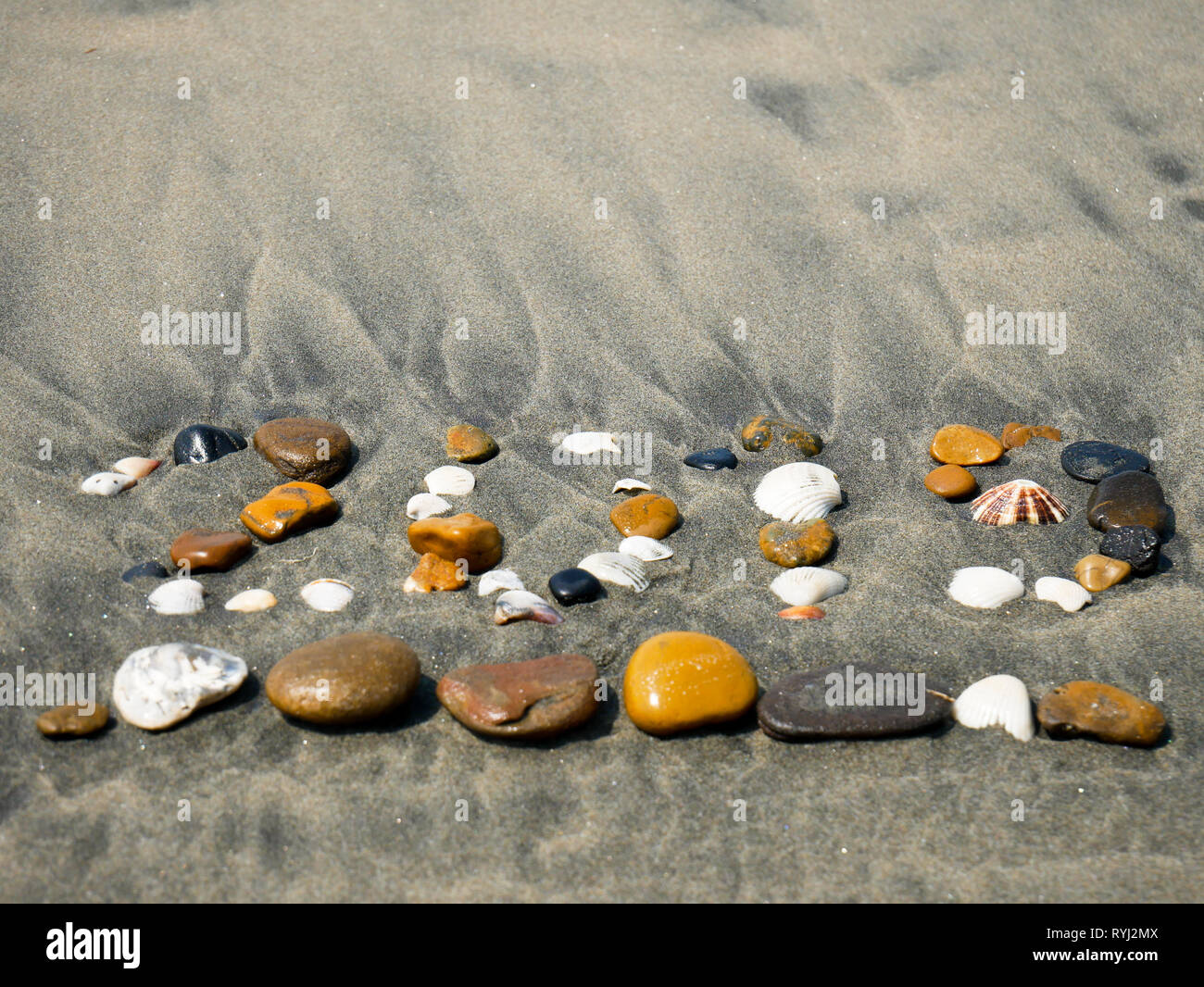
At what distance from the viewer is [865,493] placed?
303 centimetres

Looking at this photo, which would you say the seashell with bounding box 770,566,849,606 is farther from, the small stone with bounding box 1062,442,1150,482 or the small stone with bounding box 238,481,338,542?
the small stone with bounding box 238,481,338,542

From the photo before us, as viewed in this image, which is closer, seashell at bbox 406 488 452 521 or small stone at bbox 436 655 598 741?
small stone at bbox 436 655 598 741

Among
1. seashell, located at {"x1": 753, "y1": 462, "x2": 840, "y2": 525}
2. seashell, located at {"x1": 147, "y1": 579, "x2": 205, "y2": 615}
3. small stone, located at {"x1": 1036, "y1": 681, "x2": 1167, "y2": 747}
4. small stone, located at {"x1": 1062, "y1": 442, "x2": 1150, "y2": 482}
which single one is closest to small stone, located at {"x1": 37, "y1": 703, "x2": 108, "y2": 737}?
seashell, located at {"x1": 147, "y1": 579, "x2": 205, "y2": 615}

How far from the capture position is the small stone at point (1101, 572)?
2.63 metres

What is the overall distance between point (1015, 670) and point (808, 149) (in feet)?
8.61

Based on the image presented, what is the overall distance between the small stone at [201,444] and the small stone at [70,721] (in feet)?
3.37

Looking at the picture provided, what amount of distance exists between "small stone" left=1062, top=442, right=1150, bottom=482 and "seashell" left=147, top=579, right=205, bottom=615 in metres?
2.70

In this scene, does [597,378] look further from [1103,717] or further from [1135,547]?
[1103,717]

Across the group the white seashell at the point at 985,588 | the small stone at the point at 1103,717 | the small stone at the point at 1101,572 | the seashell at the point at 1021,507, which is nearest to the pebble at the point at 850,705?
the small stone at the point at 1103,717

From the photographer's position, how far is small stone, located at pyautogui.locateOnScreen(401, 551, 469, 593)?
2586 mm
